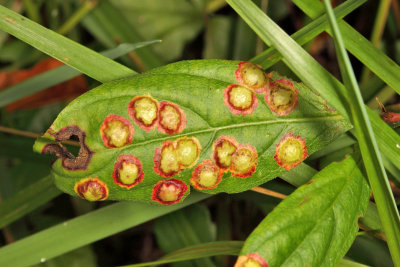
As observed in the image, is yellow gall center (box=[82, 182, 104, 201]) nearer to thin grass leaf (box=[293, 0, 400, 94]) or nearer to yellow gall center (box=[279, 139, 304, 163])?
yellow gall center (box=[279, 139, 304, 163])

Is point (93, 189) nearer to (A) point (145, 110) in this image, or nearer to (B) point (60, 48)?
(A) point (145, 110)

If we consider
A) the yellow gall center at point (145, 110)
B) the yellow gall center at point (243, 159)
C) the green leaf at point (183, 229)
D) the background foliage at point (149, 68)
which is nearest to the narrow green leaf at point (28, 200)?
the background foliage at point (149, 68)

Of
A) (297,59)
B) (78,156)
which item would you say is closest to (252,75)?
(297,59)

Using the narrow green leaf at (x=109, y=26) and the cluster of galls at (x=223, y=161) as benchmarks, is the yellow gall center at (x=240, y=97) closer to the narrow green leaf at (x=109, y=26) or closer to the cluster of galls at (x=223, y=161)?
the cluster of galls at (x=223, y=161)

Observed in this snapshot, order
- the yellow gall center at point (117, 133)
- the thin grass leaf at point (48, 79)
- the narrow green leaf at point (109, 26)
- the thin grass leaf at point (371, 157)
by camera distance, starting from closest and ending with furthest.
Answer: the thin grass leaf at point (371, 157) < the yellow gall center at point (117, 133) < the thin grass leaf at point (48, 79) < the narrow green leaf at point (109, 26)

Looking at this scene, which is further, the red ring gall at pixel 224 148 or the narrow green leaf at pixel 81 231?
the narrow green leaf at pixel 81 231

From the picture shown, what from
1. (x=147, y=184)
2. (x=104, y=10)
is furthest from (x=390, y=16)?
(x=147, y=184)
